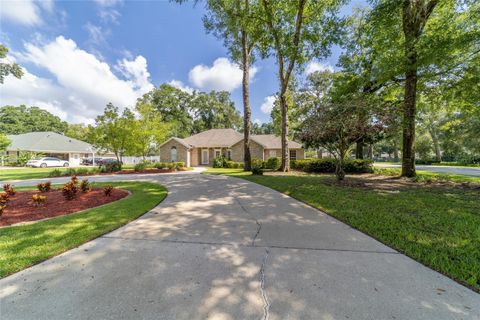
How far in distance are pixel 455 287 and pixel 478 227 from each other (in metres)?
2.93

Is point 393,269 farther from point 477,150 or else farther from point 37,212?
point 477,150

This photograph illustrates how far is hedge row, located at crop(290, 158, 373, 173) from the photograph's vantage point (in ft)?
44.9

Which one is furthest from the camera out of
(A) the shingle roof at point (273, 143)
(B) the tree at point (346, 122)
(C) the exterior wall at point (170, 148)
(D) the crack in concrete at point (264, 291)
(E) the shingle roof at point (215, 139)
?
(E) the shingle roof at point (215, 139)

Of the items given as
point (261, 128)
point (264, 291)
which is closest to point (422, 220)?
point (264, 291)

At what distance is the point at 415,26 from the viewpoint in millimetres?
9406

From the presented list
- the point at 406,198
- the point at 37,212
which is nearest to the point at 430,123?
the point at 406,198

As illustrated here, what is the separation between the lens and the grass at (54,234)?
287 cm

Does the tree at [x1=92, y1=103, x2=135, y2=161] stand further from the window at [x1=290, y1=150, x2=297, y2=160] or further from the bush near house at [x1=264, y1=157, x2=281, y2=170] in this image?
the window at [x1=290, y1=150, x2=297, y2=160]

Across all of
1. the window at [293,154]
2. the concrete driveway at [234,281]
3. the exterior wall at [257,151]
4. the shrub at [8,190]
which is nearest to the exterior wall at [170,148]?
the exterior wall at [257,151]

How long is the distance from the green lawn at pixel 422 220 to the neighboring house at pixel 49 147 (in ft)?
99.6

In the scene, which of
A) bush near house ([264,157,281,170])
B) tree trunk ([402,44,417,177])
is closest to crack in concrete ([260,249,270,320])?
tree trunk ([402,44,417,177])

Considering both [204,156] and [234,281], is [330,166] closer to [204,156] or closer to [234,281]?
[234,281]

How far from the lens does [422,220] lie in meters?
4.33

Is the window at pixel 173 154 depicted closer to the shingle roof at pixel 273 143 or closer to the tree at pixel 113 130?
the tree at pixel 113 130
